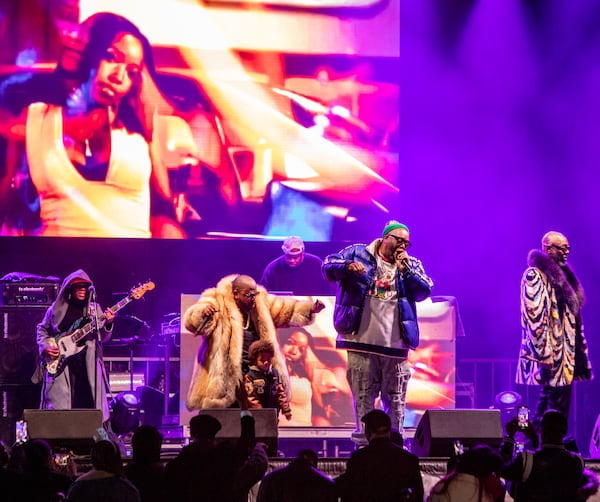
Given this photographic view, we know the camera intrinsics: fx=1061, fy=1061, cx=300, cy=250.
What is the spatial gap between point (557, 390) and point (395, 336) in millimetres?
1827

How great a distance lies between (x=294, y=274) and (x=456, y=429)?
4.01m

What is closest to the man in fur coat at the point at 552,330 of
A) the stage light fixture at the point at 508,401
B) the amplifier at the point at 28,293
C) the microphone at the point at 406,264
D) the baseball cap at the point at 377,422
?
the microphone at the point at 406,264

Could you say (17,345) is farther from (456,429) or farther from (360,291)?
(456,429)

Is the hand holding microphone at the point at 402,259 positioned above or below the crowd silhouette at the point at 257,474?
above

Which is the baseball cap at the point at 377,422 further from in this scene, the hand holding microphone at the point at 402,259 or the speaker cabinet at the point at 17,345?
the speaker cabinet at the point at 17,345

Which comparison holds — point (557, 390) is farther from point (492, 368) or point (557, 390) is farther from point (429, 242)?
point (429, 242)

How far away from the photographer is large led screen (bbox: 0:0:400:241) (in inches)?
475

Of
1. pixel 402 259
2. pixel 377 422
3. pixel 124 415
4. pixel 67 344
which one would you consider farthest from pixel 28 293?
pixel 377 422

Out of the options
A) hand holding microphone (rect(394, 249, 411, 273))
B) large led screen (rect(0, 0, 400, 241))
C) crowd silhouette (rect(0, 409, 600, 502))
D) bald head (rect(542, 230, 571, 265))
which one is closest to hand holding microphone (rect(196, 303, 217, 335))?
hand holding microphone (rect(394, 249, 411, 273))

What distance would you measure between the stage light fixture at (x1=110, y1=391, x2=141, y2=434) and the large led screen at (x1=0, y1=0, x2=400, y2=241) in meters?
2.16

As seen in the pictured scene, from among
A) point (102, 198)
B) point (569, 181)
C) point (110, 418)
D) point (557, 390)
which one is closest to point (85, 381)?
point (110, 418)

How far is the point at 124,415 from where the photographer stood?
10.8 m

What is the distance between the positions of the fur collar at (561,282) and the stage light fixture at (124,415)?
438 cm

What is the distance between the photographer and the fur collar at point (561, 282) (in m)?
9.06
